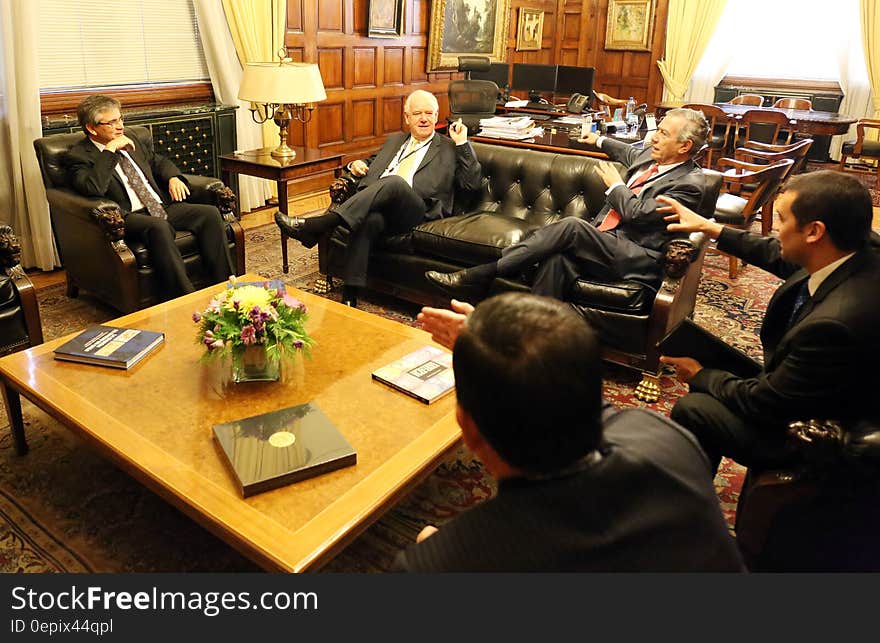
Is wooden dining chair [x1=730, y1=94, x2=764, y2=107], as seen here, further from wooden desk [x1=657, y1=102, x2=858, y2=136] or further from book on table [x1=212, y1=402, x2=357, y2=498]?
book on table [x1=212, y1=402, x2=357, y2=498]

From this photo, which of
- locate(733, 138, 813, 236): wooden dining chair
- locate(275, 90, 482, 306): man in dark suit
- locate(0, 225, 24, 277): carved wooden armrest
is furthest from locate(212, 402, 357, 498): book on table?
locate(733, 138, 813, 236): wooden dining chair

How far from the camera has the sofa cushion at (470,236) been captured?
3.65 metres

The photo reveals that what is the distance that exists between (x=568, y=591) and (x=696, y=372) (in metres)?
1.57

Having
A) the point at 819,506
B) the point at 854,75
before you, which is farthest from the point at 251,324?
the point at 854,75

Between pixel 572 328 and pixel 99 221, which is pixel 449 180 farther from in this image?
pixel 572 328

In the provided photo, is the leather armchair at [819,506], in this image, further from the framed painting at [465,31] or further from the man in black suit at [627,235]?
the framed painting at [465,31]

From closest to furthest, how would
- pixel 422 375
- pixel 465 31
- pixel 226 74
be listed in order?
1. pixel 422 375
2. pixel 226 74
3. pixel 465 31

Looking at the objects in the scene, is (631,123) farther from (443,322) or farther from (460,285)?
(443,322)

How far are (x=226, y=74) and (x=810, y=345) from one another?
489 cm

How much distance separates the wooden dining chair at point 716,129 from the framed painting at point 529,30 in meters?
2.94

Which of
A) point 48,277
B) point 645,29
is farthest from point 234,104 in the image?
point 645,29

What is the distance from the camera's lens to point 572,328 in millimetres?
906

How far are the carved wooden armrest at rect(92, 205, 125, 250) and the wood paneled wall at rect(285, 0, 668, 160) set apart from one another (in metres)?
3.18

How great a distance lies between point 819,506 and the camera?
1.85m
